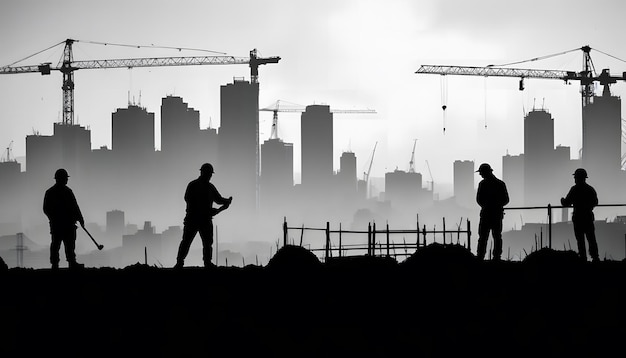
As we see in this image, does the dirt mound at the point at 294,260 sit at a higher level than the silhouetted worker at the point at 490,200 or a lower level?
lower

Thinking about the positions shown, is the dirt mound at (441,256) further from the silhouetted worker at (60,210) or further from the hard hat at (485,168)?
the silhouetted worker at (60,210)

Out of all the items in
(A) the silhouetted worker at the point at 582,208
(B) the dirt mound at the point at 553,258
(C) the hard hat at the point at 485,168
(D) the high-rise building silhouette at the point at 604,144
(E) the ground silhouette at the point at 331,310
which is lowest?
(E) the ground silhouette at the point at 331,310

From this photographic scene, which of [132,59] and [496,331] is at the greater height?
[132,59]

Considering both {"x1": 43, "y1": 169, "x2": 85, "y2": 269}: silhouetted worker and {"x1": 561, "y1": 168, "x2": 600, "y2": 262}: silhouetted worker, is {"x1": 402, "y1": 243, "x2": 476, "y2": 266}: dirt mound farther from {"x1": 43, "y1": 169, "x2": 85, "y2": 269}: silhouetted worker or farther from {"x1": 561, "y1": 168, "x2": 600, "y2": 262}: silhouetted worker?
{"x1": 43, "y1": 169, "x2": 85, "y2": 269}: silhouetted worker

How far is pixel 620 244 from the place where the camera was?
146 meters

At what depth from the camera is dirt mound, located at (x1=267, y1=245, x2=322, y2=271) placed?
A: 42.0 feet

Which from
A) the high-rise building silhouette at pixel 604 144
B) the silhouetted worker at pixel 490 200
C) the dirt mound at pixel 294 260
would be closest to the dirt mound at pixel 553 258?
the silhouetted worker at pixel 490 200

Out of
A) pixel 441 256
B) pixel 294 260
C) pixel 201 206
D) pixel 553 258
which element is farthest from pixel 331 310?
pixel 553 258

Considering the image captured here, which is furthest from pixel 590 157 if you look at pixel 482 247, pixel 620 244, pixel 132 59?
pixel 482 247

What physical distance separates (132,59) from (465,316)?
16178 centimetres

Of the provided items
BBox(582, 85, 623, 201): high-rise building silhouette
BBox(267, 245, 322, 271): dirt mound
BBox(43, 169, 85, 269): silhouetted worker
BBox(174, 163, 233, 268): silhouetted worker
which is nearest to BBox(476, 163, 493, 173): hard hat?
BBox(267, 245, 322, 271): dirt mound

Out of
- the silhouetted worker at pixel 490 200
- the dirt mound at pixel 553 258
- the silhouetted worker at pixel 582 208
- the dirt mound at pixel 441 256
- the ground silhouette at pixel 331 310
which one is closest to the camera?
the ground silhouette at pixel 331 310

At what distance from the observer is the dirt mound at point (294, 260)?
42.0 feet

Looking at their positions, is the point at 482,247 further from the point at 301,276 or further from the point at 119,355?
the point at 119,355
